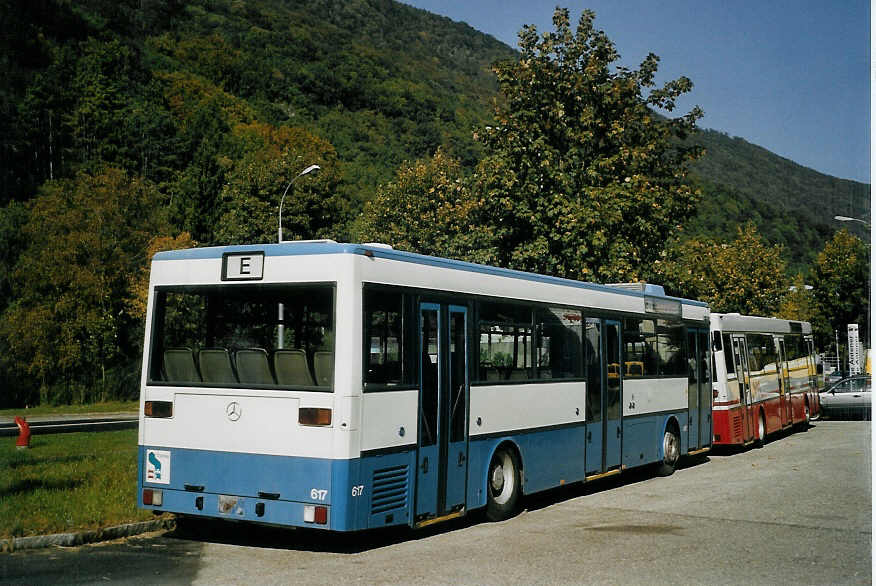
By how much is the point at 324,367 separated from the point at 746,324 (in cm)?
1498

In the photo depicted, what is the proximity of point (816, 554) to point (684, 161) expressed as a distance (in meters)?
20.2

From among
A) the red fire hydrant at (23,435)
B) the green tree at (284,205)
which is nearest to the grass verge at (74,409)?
the green tree at (284,205)

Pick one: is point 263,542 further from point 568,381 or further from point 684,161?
point 684,161

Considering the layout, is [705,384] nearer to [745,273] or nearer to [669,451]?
[669,451]

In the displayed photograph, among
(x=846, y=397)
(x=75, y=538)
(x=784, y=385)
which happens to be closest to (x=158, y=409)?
(x=75, y=538)

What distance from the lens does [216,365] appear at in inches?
390

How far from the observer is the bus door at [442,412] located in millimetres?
10289

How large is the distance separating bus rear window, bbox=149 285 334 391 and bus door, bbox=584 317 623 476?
5.71 m

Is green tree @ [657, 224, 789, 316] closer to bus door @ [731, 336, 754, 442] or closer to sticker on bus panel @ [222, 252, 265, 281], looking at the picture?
bus door @ [731, 336, 754, 442]

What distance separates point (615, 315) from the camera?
15281mm

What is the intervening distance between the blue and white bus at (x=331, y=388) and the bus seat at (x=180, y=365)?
0.05 feet

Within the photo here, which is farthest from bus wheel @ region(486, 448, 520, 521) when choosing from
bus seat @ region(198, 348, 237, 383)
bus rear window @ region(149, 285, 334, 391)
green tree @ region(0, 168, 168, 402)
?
green tree @ region(0, 168, 168, 402)

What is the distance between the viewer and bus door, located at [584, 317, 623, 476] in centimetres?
1423

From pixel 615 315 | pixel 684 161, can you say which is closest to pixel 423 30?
pixel 684 161
